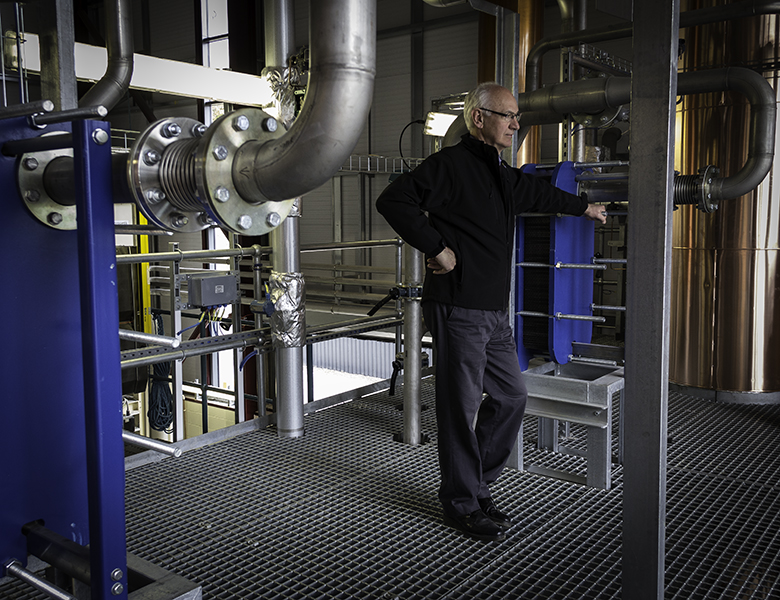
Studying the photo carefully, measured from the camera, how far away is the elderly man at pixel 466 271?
253 centimetres

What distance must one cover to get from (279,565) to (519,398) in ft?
3.63

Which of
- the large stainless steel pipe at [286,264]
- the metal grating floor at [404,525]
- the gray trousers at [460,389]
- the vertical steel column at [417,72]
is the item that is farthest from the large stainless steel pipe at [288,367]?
the vertical steel column at [417,72]

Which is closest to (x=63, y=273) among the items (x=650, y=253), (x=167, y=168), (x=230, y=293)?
(x=167, y=168)

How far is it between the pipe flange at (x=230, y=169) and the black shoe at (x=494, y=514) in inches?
67.3

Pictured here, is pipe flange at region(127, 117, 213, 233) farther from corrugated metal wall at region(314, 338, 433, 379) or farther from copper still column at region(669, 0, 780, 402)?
corrugated metal wall at region(314, 338, 433, 379)

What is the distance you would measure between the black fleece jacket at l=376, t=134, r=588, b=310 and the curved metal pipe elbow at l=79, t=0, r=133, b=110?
126 cm

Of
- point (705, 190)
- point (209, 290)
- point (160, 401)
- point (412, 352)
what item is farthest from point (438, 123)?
point (160, 401)

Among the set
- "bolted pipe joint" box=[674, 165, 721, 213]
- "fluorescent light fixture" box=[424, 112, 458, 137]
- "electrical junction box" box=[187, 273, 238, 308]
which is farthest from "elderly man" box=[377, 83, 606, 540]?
"electrical junction box" box=[187, 273, 238, 308]

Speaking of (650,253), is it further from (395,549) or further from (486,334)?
(395,549)

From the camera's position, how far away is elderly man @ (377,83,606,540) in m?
2.53

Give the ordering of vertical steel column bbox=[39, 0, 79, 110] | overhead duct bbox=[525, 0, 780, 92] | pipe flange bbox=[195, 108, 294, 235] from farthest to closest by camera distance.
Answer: overhead duct bbox=[525, 0, 780, 92]
vertical steel column bbox=[39, 0, 79, 110]
pipe flange bbox=[195, 108, 294, 235]

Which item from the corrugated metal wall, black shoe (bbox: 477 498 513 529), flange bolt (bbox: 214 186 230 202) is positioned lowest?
the corrugated metal wall

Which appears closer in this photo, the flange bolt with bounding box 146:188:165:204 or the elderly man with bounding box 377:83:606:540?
the flange bolt with bounding box 146:188:165:204

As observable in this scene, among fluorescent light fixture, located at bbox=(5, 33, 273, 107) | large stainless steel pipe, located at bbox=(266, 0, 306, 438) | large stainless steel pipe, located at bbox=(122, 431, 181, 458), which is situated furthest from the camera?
large stainless steel pipe, located at bbox=(266, 0, 306, 438)
